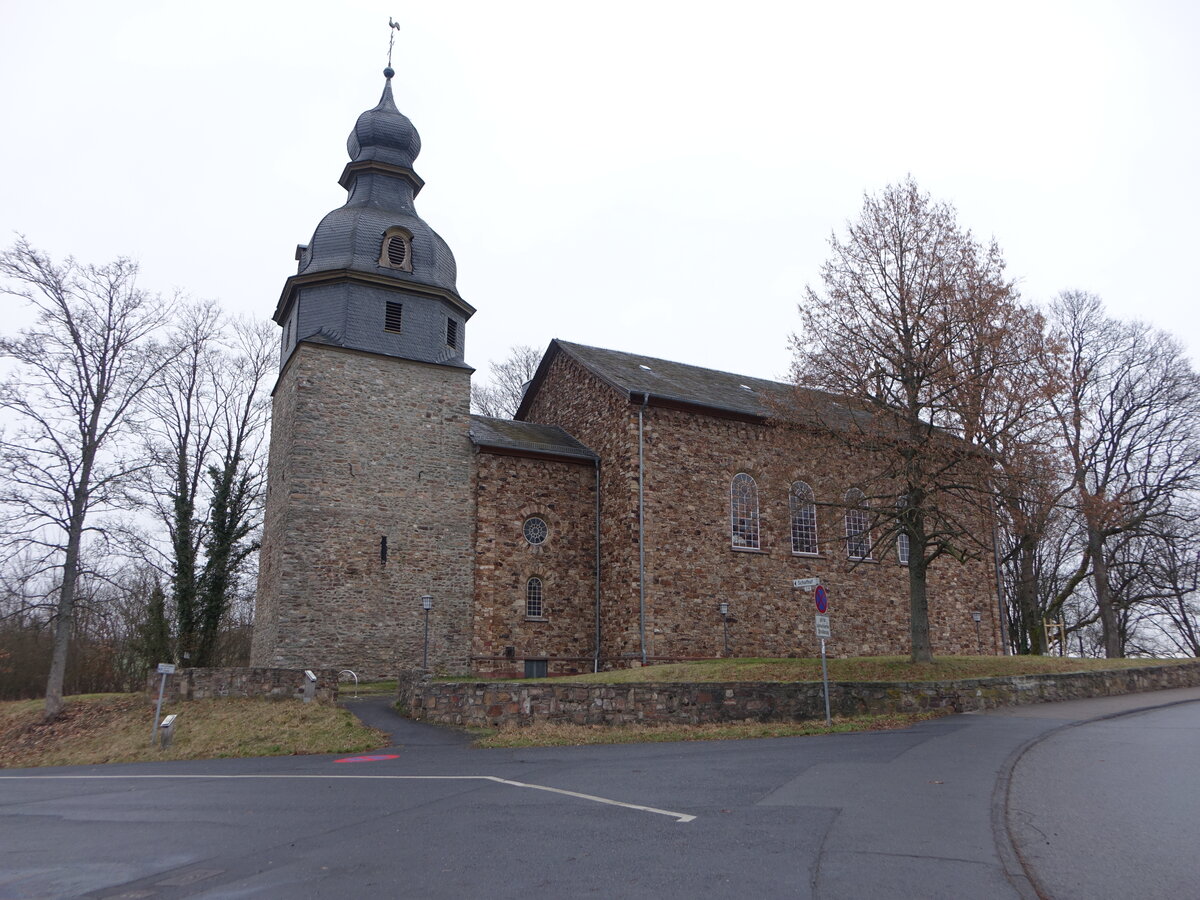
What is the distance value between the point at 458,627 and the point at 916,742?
13.6 meters

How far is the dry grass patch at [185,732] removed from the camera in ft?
48.3

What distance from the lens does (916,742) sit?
11.5 meters

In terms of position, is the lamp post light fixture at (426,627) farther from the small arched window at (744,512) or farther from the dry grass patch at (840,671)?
the small arched window at (744,512)

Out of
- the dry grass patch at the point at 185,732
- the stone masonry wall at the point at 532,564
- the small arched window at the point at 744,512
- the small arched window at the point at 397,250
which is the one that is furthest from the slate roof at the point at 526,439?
the dry grass patch at the point at 185,732

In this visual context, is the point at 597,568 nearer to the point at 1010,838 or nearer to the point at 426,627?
the point at 426,627

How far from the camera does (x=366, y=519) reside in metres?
22.4

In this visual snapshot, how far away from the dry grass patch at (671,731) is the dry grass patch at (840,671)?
51.1 inches

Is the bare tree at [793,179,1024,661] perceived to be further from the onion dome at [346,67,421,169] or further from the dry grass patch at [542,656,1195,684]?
the onion dome at [346,67,421,169]

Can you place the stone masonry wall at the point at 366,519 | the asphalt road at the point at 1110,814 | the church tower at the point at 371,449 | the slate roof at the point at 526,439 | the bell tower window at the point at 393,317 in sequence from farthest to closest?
the bell tower window at the point at 393,317, the slate roof at the point at 526,439, the church tower at the point at 371,449, the stone masonry wall at the point at 366,519, the asphalt road at the point at 1110,814

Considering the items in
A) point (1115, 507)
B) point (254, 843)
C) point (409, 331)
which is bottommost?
point (254, 843)

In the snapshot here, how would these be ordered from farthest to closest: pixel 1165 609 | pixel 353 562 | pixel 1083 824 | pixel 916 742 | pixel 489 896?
pixel 1165 609, pixel 353 562, pixel 916 742, pixel 1083 824, pixel 489 896

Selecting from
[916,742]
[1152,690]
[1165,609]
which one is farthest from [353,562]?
[1165,609]

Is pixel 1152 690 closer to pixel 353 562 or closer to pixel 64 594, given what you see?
pixel 353 562

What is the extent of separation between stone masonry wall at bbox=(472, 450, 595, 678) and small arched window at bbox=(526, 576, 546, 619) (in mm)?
109
